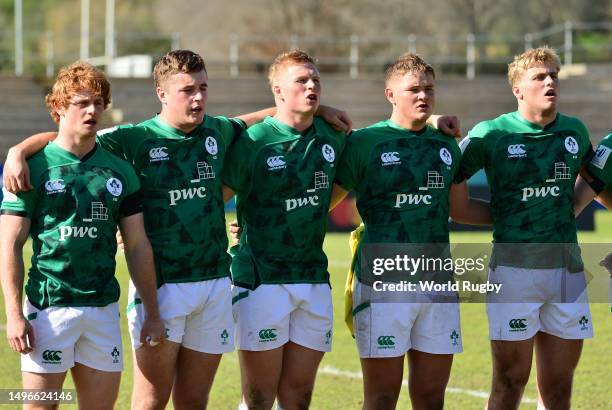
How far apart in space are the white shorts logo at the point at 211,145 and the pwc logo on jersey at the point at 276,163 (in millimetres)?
286

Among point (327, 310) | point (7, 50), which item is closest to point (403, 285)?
point (327, 310)

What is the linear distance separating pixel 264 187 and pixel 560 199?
1.69 metres

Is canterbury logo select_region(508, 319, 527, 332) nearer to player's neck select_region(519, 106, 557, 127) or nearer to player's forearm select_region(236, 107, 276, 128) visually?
player's neck select_region(519, 106, 557, 127)

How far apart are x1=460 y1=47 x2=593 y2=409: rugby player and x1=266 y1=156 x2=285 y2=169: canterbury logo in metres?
1.09

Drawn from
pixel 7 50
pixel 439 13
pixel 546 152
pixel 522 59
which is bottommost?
pixel 7 50

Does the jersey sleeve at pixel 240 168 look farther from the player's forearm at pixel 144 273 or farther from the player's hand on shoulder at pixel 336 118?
the player's forearm at pixel 144 273

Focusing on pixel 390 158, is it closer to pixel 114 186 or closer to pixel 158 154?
pixel 158 154

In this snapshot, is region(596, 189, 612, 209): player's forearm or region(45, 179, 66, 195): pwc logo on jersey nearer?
region(45, 179, 66, 195): pwc logo on jersey

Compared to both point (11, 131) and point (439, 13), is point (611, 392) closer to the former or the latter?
point (11, 131)

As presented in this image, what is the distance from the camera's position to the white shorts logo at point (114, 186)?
5254mm

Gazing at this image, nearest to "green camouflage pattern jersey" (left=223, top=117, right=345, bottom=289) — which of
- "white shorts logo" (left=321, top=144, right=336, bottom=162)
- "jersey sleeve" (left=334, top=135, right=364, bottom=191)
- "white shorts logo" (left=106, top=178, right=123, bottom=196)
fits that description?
"white shorts logo" (left=321, top=144, right=336, bottom=162)

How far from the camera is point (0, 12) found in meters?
59.7

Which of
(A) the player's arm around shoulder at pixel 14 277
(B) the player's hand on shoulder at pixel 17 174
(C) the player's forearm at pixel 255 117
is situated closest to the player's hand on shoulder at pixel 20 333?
(A) the player's arm around shoulder at pixel 14 277

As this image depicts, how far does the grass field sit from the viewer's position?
25.3 ft
